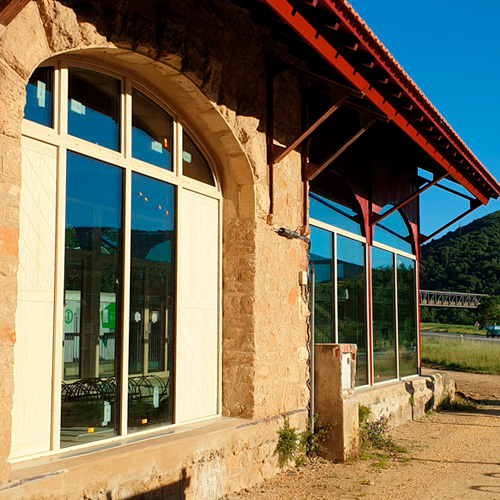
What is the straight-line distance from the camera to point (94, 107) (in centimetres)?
475

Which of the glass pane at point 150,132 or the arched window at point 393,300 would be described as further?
the arched window at point 393,300

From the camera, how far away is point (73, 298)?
14.6ft

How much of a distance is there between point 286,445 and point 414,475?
1.33 meters

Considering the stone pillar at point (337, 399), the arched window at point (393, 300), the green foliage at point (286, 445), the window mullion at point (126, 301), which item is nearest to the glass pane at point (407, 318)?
the arched window at point (393, 300)

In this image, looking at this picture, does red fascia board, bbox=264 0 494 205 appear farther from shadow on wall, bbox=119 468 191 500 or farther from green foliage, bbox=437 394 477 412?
green foliage, bbox=437 394 477 412

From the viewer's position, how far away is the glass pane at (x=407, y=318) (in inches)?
426

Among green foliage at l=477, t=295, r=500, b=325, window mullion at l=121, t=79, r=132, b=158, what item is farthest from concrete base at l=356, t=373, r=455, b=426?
green foliage at l=477, t=295, r=500, b=325

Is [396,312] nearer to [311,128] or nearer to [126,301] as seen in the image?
[311,128]

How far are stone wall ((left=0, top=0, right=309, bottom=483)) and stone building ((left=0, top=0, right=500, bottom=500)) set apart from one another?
0.06 ft

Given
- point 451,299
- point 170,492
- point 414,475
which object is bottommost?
point 414,475

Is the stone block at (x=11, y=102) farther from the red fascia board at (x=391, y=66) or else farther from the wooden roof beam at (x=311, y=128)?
the wooden roof beam at (x=311, y=128)

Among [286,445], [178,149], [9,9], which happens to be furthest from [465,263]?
[9,9]

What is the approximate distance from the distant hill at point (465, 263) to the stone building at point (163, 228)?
180 ft

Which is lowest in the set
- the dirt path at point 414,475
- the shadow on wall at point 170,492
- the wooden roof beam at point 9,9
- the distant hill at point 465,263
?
the dirt path at point 414,475
